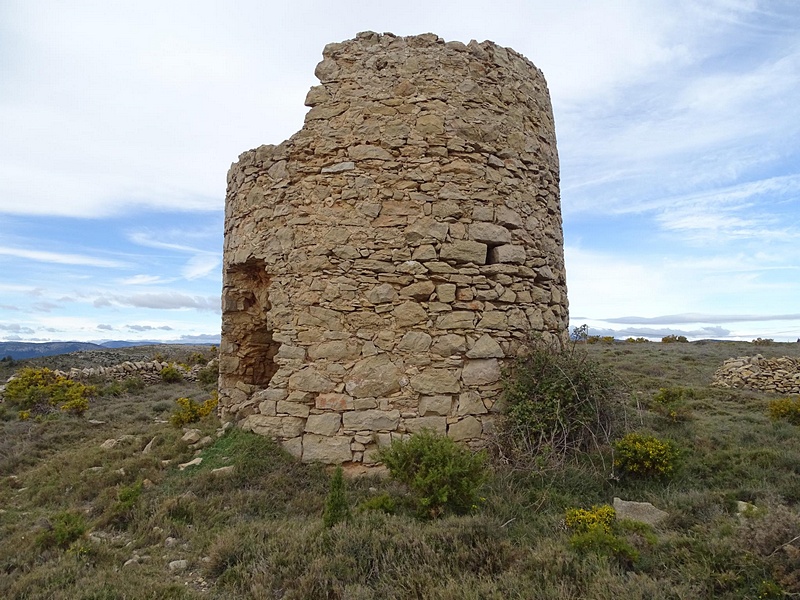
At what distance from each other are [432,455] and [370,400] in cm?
128

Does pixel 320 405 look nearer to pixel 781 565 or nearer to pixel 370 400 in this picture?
pixel 370 400

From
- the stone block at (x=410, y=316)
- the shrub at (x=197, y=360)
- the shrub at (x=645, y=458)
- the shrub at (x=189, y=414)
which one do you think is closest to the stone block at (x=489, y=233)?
the stone block at (x=410, y=316)

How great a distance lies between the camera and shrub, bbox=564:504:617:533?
384 cm

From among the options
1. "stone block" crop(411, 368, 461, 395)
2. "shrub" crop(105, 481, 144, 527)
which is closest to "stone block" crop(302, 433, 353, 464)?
"stone block" crop(411, 368, 461, 395)

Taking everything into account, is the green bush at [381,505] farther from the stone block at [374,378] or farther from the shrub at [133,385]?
the shrub at [133,385]

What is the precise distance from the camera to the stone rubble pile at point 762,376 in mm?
13172

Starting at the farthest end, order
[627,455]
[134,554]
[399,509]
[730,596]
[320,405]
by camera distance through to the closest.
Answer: [320,405]
[627,455]
[399,509]
[134,554]
[730,596]

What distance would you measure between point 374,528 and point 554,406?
8.37 ft

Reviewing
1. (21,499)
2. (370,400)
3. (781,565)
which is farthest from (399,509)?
(21,499)

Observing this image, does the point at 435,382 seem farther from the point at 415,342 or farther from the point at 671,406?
the point at 671,406

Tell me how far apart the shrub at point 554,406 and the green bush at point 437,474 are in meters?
0.88

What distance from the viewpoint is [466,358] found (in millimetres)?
5664

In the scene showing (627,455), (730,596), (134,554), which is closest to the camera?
(730,596)

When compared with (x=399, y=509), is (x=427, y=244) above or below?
above
